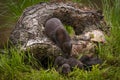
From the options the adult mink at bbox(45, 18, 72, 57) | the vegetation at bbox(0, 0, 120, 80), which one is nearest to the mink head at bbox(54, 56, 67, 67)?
the vegetation at bbox(0, 0, 120, 80)

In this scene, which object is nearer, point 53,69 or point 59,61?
point 53,69

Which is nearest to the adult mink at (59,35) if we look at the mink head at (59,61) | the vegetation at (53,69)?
the mink head at (59,61)

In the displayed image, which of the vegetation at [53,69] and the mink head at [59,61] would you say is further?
the mink head at [59,61]

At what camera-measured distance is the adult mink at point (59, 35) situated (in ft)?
20.0

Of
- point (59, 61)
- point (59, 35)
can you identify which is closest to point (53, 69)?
point (59, 61)

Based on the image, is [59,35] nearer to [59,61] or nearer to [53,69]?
[59,61]

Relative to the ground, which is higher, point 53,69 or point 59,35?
point 59,35

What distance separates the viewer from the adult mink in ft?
20.0

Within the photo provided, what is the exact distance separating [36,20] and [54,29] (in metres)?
0.41

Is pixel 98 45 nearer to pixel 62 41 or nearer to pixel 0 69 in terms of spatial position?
pixel 62 41

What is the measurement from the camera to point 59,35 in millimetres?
6164

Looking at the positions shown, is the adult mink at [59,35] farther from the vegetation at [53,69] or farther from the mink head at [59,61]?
the vegetation at [53,69]

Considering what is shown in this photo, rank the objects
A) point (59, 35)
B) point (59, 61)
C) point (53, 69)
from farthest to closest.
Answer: point (59, 35) < point (59, 61) < point (53, 69)

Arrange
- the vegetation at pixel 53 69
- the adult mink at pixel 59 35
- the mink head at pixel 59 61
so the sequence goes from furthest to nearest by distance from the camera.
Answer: the adult mink at pixel 59 35
the mink head at pixel 59 61
the vegetation at pixel 53 69
